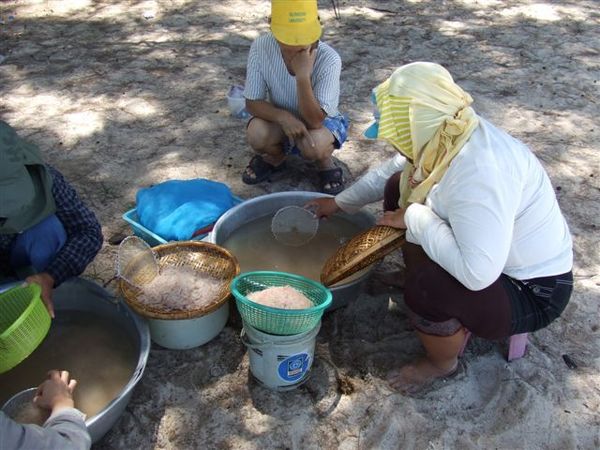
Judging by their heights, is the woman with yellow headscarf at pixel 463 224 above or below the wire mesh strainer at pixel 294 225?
above

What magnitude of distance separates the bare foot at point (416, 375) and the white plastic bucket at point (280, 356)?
1.09 feet

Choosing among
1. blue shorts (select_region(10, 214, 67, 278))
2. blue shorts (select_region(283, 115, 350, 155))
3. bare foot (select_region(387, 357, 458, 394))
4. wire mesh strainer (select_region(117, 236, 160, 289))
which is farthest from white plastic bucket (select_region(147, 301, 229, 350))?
blue shorts (select_region(283, 115, 350, 155))

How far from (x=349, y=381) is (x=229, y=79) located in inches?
114

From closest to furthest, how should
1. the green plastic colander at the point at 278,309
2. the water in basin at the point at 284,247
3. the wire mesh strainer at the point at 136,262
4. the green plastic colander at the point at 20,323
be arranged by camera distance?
1. the green plastic colander at the point at 20,323
2. the green plastic colander at the point at 278,309
3. the wire mesh strainer at the point at 136,262
4. the water in basin at the point at 284,247

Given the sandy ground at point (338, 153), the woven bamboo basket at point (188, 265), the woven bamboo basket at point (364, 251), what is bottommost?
the sandy ground at point (338, 153)

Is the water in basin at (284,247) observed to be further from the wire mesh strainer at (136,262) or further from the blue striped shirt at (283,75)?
the blue striped shirt at (283,75)

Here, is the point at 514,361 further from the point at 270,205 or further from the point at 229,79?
the point at 229,79

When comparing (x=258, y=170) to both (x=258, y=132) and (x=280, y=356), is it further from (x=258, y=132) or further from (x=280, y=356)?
(x=280, y=356)

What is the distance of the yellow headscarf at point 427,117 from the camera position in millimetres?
1714

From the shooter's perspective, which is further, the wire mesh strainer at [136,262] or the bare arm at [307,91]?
the bare arm at [307,91]

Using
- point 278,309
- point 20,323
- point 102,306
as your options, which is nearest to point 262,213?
point 102,306

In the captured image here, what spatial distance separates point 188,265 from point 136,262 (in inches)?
8.4

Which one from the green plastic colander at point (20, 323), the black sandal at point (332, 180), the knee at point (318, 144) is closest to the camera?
the green plastic colander at point (20, 323)

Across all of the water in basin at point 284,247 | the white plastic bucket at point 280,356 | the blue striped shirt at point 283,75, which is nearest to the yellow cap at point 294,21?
the blue striped shirt at point 283,75
